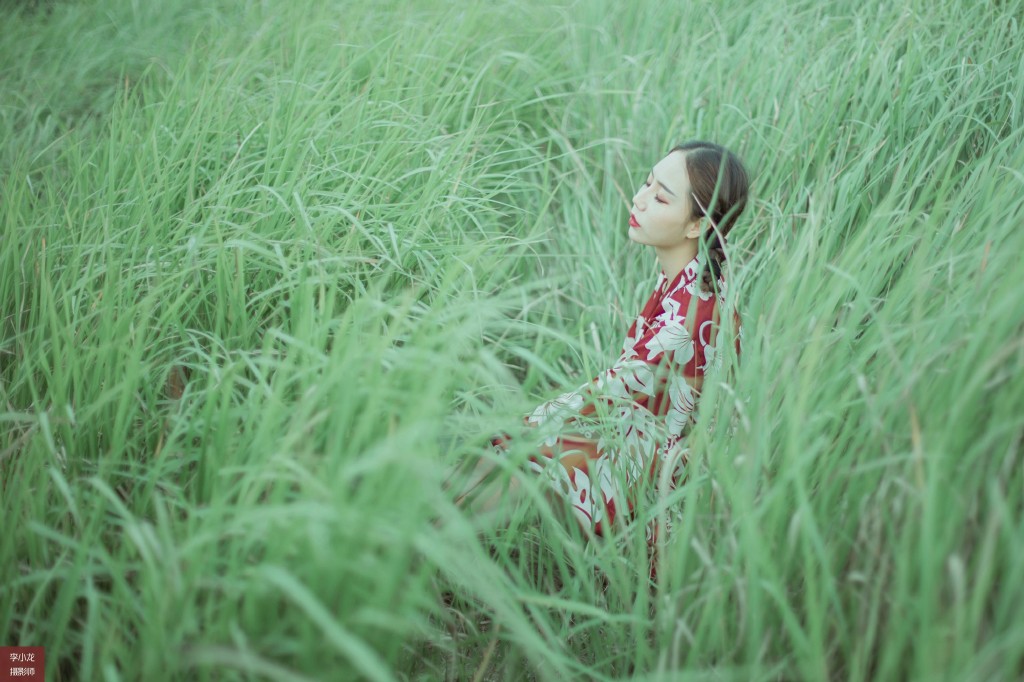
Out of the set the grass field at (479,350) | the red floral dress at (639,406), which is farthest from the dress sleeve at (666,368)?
the grass field at (479,350)

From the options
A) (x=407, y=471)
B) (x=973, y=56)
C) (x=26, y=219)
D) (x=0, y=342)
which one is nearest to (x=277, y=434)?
(x=407, y=471)

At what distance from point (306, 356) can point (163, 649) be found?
1.76 ft

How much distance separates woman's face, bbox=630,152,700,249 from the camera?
1994 mm

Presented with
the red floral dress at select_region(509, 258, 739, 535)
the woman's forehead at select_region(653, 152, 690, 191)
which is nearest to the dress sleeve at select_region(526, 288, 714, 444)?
the red floral dress at select_region(509, 258, 739, 535)

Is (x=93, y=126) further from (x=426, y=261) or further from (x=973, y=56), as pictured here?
(x=973, y=56)

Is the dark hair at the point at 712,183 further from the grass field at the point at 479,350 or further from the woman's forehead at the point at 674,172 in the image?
the grass field at the point at 479,350

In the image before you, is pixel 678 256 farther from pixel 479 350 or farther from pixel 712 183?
pixel 479 350

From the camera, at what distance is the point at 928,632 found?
1026mm

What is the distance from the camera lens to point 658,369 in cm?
167

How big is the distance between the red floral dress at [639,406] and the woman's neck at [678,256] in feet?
0.13

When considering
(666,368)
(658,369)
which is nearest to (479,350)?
(658,369)

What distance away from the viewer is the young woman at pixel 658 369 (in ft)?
5.64

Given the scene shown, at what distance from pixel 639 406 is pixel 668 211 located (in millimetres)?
541

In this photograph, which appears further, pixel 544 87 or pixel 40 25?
pixel 40 25
